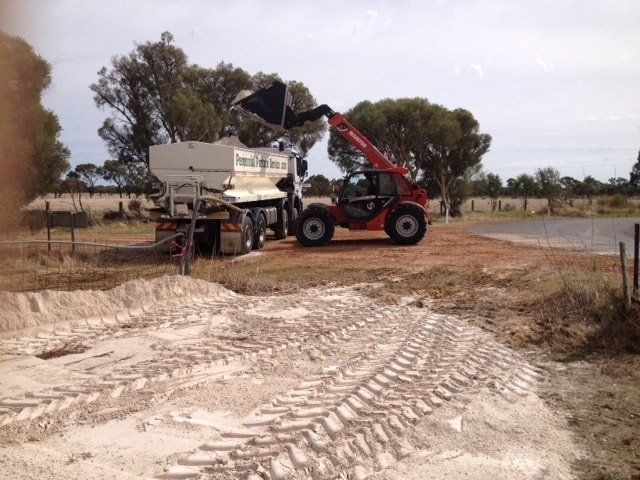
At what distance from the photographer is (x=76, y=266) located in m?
12.6

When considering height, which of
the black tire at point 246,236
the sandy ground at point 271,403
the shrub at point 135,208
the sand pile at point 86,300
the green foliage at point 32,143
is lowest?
the sandy ground at point 271,403

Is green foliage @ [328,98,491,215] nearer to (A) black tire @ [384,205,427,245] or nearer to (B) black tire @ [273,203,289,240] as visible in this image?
(B) black tire @ [273,203,289,240]

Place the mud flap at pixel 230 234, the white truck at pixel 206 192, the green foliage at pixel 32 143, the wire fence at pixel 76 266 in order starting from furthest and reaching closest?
the green foliage at pixel 32 143, the mud flap at pixel 230 234, the white truck at pixel 206 192, the wire fence at pixel 76 266

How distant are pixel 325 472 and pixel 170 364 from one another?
265cm

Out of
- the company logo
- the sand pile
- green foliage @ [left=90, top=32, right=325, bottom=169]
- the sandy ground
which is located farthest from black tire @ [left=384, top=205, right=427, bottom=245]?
green foliage @ [left=90, top=32, right=325, bottom=169]

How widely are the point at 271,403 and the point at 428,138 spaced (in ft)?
113

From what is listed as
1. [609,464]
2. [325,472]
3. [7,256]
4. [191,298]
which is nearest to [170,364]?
[325,472]

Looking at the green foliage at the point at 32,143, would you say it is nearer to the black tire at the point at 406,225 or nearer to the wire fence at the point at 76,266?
the wire fence at the point at 76,266

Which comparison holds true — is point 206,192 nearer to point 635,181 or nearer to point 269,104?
point 269,104

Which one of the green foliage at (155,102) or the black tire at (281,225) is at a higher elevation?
the green foliage at (155,102)

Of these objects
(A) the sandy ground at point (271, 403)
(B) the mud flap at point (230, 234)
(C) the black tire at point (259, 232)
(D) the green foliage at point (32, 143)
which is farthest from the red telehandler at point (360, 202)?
(A) the sandy ground at point (271, 403)

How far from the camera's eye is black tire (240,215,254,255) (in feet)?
52.3

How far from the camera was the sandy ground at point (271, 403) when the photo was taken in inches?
163

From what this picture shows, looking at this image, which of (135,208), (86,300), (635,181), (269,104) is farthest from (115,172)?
(635,181)
